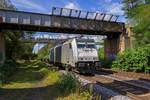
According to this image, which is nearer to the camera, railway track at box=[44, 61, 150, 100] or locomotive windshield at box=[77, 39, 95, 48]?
railway track at box=[44, 61, 150, 100]

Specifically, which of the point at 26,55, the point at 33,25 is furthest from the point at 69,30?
the point at 26,55

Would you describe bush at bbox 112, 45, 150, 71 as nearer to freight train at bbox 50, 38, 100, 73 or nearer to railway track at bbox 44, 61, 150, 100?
freight train at bbox 50, 38, 100, 73

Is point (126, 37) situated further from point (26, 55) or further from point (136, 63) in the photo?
point (26, 55)

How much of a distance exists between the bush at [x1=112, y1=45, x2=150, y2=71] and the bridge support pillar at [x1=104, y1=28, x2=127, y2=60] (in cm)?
519

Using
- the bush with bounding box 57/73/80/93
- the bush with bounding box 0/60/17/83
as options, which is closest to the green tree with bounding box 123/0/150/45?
the bush with bounding box 0/60/17/83

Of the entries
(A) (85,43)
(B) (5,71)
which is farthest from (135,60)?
(B) (5,71)

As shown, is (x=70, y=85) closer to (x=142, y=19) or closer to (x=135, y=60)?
(x=135, y=60)

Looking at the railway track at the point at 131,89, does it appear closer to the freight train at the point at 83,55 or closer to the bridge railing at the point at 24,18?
the freight train at the point at 83,55

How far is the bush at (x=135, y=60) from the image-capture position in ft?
90.2

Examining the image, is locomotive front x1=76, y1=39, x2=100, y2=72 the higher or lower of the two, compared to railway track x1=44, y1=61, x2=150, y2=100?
higher

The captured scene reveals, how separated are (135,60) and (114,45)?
39.5ft

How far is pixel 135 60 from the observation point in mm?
29062

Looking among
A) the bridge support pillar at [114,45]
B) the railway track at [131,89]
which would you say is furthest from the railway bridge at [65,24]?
the railway track at [131,89]

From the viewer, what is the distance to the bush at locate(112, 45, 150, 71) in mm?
27484
